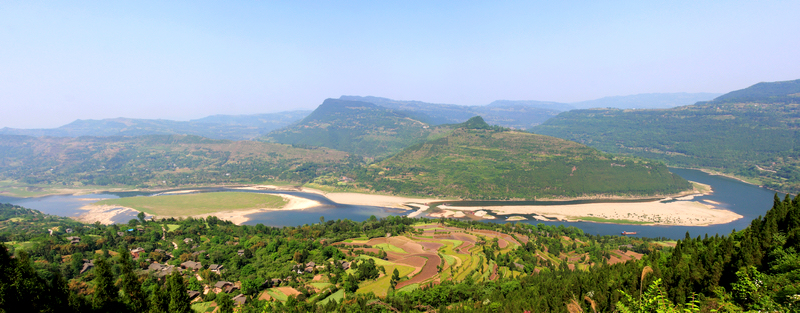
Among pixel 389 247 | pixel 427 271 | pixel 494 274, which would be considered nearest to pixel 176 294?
pixel 427 271

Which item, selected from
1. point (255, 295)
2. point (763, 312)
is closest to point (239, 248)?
point (255, 295)

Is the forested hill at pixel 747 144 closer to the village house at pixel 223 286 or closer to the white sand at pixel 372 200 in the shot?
the white sand at pixel 372 200

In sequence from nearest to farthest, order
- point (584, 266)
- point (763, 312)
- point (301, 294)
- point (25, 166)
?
point (763, 312)
point (301, 294)
point (584, 266)
point (25, 166)

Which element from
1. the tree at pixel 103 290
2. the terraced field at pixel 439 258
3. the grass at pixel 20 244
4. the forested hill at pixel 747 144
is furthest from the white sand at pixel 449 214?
the forested hill at pixel 747 144

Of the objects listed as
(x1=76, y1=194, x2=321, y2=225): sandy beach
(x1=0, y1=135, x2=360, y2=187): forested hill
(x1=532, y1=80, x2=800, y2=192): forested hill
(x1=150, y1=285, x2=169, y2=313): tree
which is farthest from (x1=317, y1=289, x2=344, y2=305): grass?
(x1=532, y1=80, x2=800, y2=192): forested hill

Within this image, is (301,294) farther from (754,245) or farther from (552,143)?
(552,143)

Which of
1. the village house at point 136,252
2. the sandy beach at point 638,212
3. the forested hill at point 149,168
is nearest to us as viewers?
the village house at point 136,252

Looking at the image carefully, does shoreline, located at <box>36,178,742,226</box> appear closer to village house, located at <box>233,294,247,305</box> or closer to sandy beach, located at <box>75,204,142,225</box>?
sandy beach, located at <box>75,204,142,225</box>

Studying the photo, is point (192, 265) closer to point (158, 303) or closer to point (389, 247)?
point (389, 247)
